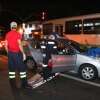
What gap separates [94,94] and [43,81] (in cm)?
255

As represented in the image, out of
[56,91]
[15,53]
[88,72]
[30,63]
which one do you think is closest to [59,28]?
[30,63]

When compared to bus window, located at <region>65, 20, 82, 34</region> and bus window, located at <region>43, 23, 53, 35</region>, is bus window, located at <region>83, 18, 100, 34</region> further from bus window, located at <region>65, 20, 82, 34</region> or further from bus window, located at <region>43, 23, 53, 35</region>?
bus window, located at <region>43, 23, 53, 35</region>

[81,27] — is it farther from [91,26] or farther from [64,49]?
[64,49]

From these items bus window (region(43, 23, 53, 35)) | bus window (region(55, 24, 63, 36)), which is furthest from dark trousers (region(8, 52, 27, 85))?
bus window (region(43, 23, 53, 35))

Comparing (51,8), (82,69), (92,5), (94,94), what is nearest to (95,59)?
(82,69)

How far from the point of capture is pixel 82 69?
1222cm

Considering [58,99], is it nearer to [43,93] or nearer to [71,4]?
[43,93]

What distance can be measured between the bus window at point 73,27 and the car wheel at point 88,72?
1515cm

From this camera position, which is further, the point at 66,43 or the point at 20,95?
the point at 66,43

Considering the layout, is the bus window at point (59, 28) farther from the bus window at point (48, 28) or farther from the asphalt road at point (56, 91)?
the asphalt road at point (56, 91)

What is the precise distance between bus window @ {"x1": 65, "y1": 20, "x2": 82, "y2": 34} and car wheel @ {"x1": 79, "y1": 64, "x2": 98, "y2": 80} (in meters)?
15.2

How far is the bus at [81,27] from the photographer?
992 inches

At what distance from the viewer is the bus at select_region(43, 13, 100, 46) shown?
25203mm

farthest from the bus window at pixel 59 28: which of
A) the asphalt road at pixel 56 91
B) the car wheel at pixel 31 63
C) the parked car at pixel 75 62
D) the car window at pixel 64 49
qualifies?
the asphalt road at pixel 56 91
